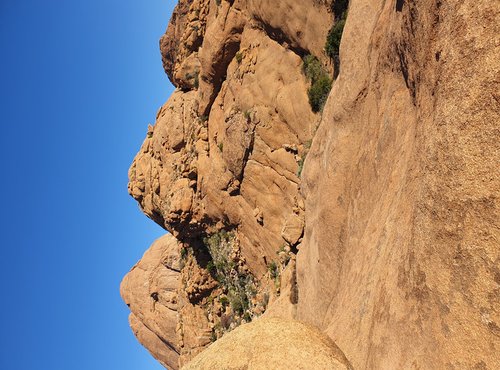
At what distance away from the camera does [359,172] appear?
11.6 meters

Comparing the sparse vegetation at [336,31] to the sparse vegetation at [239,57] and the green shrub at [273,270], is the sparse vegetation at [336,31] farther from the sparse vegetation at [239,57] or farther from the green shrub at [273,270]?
the green shrub at [273,270]

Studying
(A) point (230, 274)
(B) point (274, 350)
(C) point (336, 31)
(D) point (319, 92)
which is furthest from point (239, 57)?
(B) point (274, 350)

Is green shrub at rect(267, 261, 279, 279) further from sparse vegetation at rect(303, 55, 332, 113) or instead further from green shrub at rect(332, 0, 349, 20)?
green shrub at rect(332, 0, 349, 20)

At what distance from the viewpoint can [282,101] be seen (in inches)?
978

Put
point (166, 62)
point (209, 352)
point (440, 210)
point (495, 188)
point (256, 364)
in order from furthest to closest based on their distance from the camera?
point (166, 62) → point (209, 352) → point (256, 364) → point (440, 210) → point (495, 188)

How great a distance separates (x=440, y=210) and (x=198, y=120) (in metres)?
27.9

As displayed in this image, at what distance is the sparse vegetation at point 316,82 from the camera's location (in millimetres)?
22281

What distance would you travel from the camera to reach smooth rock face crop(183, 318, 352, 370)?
881 centimetres

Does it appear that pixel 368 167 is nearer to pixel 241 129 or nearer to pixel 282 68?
pixel 282 68

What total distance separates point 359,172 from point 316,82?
12.4 meters

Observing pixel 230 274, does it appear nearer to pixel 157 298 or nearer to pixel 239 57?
pixel 239 57

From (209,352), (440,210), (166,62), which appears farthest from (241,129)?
(440,210)

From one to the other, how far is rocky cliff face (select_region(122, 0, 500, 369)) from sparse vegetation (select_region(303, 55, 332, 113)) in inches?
6.2

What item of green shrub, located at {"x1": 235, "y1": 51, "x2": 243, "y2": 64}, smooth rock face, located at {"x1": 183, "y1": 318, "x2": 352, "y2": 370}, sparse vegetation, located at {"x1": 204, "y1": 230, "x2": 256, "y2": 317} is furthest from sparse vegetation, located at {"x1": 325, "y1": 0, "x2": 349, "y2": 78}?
sparse vegetation, located at {"x1": 204, "y1": 230, "x2": 256, "y2": 317}
